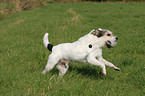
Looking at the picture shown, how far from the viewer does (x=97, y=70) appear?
4621 mm

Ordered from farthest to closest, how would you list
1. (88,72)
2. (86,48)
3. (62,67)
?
1. (88,72)
2. (62,67)
3. (86,48)

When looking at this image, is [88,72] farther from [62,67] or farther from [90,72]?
[62,67]

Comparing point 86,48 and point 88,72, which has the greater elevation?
point 86,48

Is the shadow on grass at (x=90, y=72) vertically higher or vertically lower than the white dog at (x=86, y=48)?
lower

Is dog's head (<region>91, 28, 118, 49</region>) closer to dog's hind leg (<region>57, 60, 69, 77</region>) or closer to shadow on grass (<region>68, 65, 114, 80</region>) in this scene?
shadow on grass (<region>68, 65, 114, 80</region>)

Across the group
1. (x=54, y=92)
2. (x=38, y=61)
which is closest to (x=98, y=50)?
(x=54, y=92)

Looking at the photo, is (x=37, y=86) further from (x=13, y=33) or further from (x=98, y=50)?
(x=13, y=33)

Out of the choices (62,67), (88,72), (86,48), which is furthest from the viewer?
(88,72)

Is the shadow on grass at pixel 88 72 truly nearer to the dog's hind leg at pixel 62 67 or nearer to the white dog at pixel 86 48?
the dog's hind leg at pixel 62 67

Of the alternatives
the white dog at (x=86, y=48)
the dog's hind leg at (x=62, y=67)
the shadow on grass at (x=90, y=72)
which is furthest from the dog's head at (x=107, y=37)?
the dog's hind leg at (x=62, y=67)

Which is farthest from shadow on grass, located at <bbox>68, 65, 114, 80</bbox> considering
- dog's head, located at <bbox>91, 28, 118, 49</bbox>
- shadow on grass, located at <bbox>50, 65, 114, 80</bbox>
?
dog's head, located at <bbox>91, 28, 118, 49</bbox>

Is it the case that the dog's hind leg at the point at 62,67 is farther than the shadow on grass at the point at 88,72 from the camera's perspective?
No

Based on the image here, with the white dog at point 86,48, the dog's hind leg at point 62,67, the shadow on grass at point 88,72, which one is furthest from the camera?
the shadow on grass at point 88,72

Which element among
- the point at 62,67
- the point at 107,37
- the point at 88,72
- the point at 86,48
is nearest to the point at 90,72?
the point at 88,72
